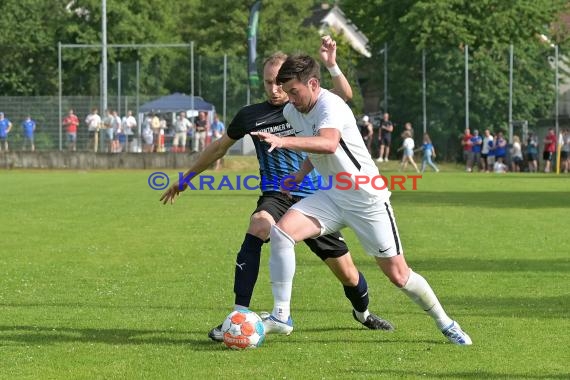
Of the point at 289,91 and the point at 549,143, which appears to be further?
the point at 549,143

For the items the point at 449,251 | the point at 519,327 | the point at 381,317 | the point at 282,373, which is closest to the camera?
the point at 282,373

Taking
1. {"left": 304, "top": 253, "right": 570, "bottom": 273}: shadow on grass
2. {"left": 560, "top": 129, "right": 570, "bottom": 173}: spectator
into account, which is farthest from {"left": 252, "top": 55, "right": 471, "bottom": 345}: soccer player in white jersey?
{"left": 560, "top": 129, "right": 570, "bottom": 173}: spectator

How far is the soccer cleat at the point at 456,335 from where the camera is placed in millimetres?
8656

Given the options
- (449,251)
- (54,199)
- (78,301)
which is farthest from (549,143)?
(78,301)

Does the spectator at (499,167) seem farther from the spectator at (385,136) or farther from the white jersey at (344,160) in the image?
the white jersey at (344,160)

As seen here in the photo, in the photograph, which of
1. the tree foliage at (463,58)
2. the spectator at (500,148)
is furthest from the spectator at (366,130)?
the spectator at (500,148)

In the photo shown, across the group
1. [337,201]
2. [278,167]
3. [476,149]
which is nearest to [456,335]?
[337,201]

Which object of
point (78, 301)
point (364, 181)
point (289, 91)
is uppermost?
point (289, 91)

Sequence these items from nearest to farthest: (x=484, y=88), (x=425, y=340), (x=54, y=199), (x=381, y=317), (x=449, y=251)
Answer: (x=425, y=340) → (x=381, y=317) → (x=449, y=251) → (x=54, y=199) → (x=484, y=88)

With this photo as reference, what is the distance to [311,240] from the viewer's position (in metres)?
9.23

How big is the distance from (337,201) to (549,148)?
41638 millimetres

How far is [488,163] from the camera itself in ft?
163

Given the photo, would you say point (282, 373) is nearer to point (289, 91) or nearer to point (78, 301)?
point (289, 91)

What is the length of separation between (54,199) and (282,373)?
2099 cm
